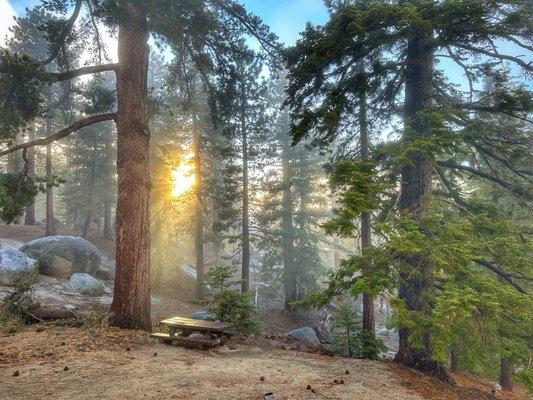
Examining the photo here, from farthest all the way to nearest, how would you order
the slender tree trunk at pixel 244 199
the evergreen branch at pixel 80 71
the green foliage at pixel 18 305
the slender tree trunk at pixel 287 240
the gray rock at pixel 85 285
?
1. the slender tree trunk at pixel 287 240
2. the slender tree trunk at pixel 244 199
3. the gray rock at pixel 85 285
4. the evergreen branch at pixel 80 71
5. the green foliage at pixel 18 305

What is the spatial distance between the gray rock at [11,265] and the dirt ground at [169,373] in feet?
25.5

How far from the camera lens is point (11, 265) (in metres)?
14.6

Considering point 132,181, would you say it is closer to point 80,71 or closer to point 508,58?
point 80,71

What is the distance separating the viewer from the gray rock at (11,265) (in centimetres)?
1393

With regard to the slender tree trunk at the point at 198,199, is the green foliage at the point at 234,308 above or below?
below

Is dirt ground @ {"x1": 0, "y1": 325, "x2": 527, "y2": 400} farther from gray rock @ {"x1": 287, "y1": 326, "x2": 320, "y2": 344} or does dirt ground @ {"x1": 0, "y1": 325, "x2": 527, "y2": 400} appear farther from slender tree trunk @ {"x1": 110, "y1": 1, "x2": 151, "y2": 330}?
gray rock @ {"x1": 287, "y1": 326, "x2": 320, "y2": 344}

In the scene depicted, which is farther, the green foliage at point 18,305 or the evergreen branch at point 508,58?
the green foliage at point 18,305

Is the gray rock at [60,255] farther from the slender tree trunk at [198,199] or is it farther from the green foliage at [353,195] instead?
the green foliage at [353,195]

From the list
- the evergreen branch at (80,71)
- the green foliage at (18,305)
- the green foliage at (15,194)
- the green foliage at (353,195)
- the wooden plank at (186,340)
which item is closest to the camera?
the green foliage at (353,195)

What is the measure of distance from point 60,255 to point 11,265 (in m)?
3.51

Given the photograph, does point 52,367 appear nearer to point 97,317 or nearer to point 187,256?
point 97,317

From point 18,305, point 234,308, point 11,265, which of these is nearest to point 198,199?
point 11,265

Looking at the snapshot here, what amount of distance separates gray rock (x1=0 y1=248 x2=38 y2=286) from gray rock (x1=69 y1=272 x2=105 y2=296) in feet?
6.86

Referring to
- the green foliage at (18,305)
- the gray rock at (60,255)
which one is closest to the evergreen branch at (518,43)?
the green foliage at (18,305)
